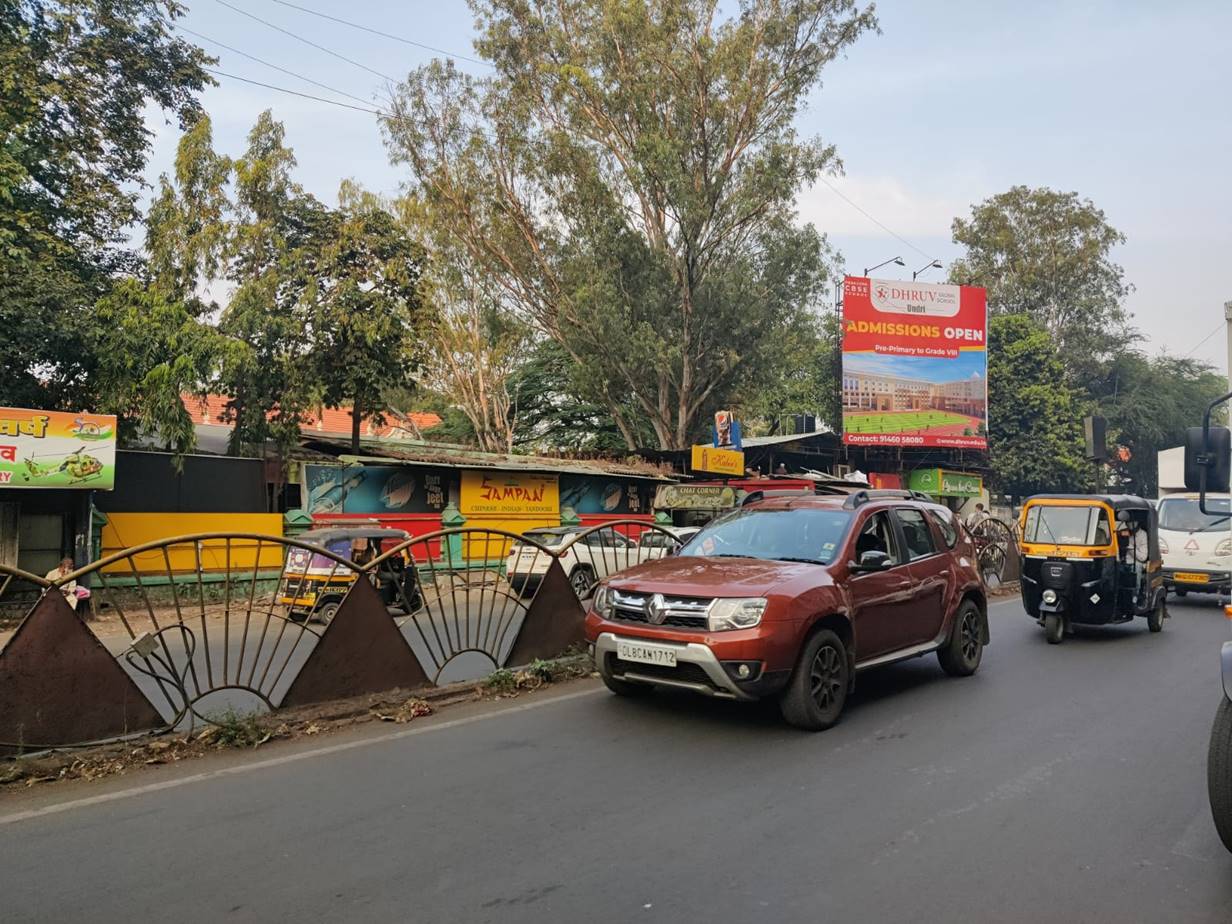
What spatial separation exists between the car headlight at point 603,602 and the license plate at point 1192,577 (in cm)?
1250

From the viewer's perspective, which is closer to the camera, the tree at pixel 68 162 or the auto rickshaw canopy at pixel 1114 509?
the auto rickshaw canopy at pixel 1114 509

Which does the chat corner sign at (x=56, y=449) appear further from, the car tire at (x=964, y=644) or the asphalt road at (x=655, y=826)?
the car tire at (x=964, y=644)

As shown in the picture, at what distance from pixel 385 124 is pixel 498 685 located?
24.4 metres

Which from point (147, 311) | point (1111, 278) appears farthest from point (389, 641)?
point (1111, 278)

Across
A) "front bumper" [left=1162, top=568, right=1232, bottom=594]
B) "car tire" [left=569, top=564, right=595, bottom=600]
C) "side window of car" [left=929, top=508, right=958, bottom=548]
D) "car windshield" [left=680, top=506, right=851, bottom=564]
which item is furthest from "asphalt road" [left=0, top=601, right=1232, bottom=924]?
"front bumper" [left=1162, top=568, right=1232, bottom=594]

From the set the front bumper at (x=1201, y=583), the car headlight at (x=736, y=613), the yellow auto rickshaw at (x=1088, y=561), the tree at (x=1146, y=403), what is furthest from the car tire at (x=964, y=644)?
the tree at (x=1146, y=403)

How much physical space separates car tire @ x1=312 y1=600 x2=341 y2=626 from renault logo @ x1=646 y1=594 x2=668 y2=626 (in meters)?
2.40

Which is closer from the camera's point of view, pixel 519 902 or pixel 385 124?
pixel 519 902

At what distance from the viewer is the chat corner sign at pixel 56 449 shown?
43.2ft

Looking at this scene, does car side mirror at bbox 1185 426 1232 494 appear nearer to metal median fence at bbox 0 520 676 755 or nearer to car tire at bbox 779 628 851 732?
car tire at bbox 779 628 851 732

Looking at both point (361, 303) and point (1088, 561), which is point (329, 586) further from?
point (361, 303)

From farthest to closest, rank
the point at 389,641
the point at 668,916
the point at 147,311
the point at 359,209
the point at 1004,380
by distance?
the point at 1004,380
the point at 359,209
the point at 147,311
the point at 389,641
the point at 668,916

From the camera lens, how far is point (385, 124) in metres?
27.6

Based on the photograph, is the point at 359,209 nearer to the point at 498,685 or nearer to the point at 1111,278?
the point at 498,685
